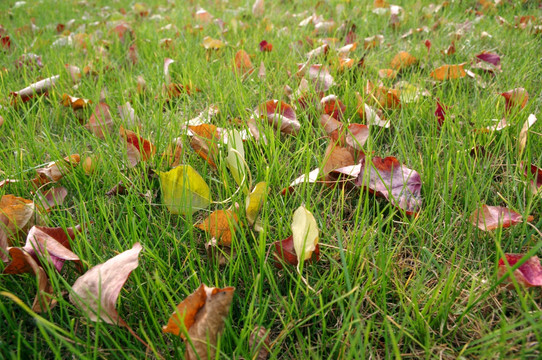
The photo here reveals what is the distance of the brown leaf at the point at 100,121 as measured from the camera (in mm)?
1256

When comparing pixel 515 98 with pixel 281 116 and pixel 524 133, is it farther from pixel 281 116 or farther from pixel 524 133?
pixel 281 116

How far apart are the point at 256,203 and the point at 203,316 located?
0.29 meters

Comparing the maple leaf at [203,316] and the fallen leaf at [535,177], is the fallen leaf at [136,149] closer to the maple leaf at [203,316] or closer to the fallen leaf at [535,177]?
the maple leaf at [203,316]

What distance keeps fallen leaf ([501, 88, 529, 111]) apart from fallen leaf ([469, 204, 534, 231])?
52 centimetres

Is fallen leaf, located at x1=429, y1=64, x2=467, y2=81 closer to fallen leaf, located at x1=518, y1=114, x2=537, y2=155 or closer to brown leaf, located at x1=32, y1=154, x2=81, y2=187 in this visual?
fallen leaf, located at x1=518, y1=114, x2=537, y2=155

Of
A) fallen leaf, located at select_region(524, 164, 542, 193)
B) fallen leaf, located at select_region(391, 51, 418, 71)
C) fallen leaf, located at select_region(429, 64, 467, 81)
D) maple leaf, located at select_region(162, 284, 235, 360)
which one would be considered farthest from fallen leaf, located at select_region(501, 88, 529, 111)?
maple leaf, located at select_region(162, 284, 235, 360)

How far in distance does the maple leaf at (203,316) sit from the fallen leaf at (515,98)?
42.3 inches

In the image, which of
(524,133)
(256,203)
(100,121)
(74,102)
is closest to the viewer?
(256,203)

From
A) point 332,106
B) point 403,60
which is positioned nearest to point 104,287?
point 332,106

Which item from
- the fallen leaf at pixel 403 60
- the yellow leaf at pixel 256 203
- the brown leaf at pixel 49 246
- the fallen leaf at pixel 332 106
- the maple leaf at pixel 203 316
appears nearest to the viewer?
the maple leaf at pixel 203 316

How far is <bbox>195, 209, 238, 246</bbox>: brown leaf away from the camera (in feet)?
2.60

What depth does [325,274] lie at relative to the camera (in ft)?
2.37

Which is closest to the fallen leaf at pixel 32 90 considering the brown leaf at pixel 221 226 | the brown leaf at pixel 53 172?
the brown leaf at pixel 53 172

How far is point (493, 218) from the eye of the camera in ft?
2.61
